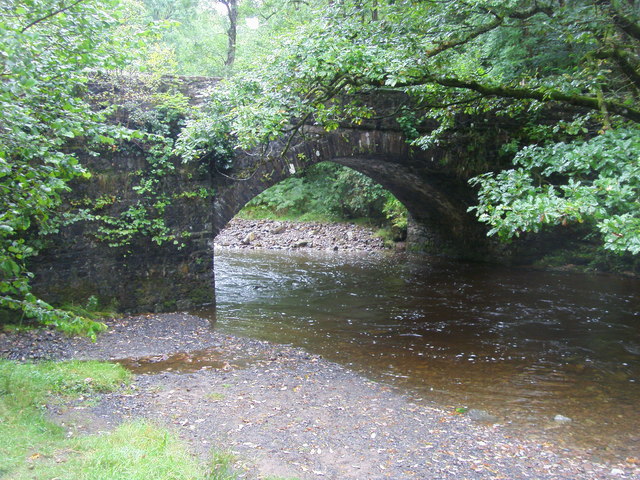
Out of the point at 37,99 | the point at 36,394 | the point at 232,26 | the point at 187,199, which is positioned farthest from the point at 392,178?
the point at 232,26

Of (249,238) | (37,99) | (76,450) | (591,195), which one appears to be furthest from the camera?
(249,238)

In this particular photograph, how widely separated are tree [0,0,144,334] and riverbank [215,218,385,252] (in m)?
15.4

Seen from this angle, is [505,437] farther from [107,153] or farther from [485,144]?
[485,144]

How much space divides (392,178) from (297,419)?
10.6 meters

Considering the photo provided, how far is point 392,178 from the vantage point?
14438mm

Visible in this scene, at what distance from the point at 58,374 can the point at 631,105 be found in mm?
7762

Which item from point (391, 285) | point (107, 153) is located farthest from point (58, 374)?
point (391, 285)

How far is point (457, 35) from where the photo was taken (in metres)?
7.71

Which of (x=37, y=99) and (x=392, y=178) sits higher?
(x=392, y=178)

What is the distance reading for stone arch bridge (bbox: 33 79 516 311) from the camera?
319 inches

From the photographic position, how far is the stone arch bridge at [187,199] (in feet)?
26.6

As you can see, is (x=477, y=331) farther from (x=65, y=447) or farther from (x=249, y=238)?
(x=249, y=238)

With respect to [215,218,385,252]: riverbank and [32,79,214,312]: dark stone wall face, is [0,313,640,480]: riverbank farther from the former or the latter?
[215,218,385,252]: riverbank

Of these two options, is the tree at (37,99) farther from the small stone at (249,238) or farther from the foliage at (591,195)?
the small stone at (249,238)
